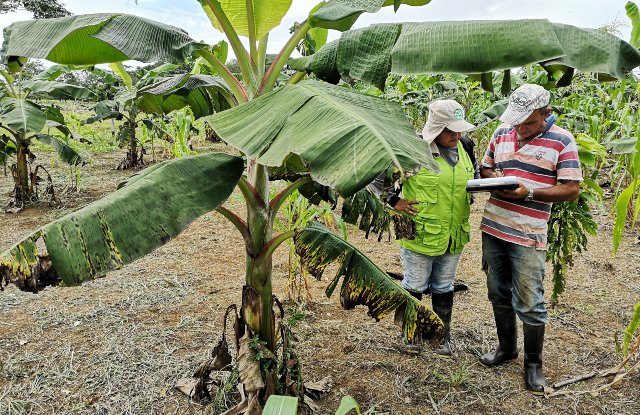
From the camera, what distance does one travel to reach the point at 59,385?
2.60 metres

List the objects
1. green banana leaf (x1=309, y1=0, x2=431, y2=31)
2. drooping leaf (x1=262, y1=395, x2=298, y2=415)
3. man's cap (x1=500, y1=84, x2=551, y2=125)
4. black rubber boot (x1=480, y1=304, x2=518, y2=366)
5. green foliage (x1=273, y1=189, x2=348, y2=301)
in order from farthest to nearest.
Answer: green foliage (x1=273, y1=189, x2=348, y2=301) < black rubber boot (x1=480, y1=304, x2=518, y2=366) < man's cap (x1=500, y1=84, x2=551, y2=125) < green banana leaf (x1=309, y1=0, x2=431, y2=31) < drooping leaf (x1=262, y1=395, x2=298, y2=415)

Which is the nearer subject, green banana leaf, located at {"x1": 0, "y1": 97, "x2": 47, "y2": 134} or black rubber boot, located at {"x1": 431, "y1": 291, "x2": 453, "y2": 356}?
black rubber boot, located at {"x1": 431, "y1": 291, "x2": 453, "y2": 356}

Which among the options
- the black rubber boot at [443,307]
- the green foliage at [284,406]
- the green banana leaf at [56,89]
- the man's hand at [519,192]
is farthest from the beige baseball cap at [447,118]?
the green banana leaf at [56,89]

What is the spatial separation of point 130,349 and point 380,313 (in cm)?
178

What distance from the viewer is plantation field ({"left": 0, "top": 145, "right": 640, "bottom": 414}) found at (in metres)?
2.51

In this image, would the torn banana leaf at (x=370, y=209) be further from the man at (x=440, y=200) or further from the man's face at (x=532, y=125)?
the man's face at (x=532, y=125)

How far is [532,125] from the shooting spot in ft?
8.05

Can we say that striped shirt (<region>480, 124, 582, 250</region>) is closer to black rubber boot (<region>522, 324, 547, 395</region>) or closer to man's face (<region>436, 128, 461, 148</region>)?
man's face (<region>436, 128, 461, 148</region>)

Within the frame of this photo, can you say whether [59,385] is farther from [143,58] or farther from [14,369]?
[143,58]

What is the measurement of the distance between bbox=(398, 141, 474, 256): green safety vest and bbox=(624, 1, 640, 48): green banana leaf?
2731 millimetres

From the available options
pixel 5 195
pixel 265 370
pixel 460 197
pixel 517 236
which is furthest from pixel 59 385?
pixel 5 195

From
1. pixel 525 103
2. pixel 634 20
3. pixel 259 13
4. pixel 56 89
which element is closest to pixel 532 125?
pixel 525 103

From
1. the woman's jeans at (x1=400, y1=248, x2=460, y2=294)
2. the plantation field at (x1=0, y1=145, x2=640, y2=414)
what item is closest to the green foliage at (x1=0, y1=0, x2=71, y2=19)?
the plantation field at (x1=0, y1=145, x2=640, y2=414)

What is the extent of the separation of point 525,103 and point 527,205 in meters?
0.57
